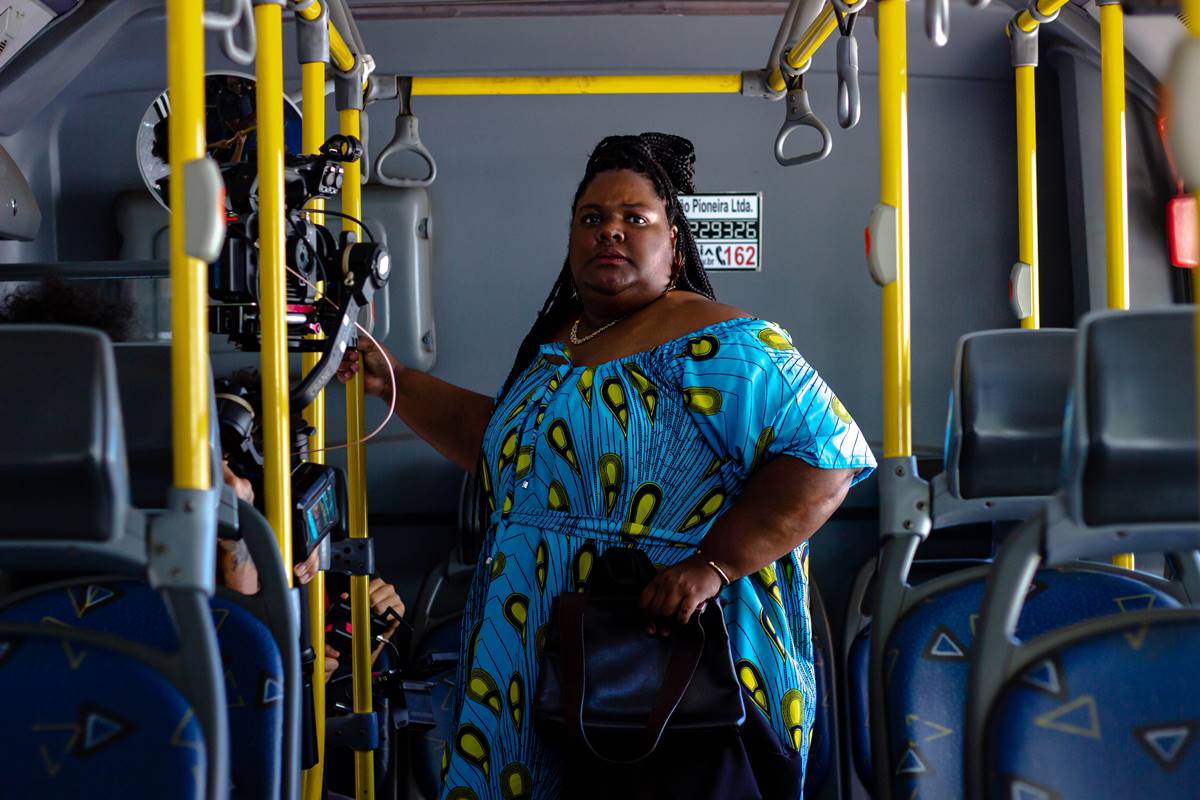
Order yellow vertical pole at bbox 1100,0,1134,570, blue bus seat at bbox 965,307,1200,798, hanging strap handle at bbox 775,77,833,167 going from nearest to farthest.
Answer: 1. blue bus seat at bbox 965,307,1200,798
2. yellow vertical pole at bbox 1100,0,1134,570
3. hanging strap handle at bbox 775,77,833,167

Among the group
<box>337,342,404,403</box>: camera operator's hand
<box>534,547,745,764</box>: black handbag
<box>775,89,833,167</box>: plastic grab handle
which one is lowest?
<box>534,547,745,764</box>: black handbag

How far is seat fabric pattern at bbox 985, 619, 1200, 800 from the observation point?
1.30 m

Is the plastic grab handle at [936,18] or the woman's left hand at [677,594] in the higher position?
the plastic grab handle at [936,18]

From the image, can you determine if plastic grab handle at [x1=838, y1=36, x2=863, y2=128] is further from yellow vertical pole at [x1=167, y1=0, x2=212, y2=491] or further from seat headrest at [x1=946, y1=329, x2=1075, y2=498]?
yellow vertical pole at [x1=167, y1=0, x2=212, y2=491]

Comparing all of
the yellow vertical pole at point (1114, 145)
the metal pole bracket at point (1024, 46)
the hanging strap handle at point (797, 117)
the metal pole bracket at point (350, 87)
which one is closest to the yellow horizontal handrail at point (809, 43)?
the hanging strap handle at point (797, 117)

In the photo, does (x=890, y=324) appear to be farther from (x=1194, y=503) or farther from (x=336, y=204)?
(x=336, y=204)

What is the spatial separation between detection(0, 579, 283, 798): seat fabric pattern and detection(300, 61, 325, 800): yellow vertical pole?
378 mm

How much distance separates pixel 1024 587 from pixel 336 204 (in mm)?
2854

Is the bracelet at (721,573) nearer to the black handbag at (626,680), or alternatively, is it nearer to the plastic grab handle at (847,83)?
the black handbag at (626,680)

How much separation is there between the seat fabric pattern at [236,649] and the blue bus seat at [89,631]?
260mm

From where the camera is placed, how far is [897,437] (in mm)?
1805

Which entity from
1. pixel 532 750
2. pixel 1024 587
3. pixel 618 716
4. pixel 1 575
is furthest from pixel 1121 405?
pixel 1 575

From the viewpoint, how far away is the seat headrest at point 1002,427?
1.82 m

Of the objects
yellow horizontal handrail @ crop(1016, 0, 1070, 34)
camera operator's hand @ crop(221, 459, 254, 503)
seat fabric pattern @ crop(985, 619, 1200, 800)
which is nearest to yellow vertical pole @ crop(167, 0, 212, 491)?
camera operator's hand @ crop(221, 459, 254, 503)
